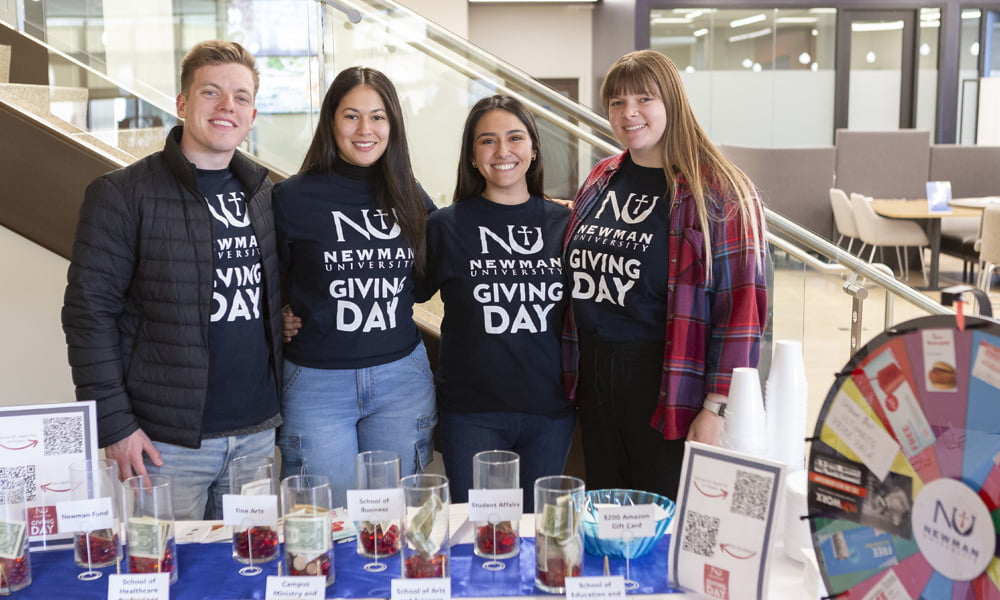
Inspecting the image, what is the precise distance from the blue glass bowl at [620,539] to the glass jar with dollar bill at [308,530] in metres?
0.42

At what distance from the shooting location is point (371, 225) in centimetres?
219

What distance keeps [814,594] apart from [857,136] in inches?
357

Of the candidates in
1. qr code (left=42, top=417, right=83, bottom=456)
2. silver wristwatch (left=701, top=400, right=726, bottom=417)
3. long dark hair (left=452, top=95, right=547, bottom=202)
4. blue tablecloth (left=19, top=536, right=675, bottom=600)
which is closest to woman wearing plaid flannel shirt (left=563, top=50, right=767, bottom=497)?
silver wristwatch (left=701, top=400, right=726, bottom=417)

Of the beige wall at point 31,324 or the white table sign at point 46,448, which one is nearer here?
the white table sign at point 46,448

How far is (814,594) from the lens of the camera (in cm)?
139

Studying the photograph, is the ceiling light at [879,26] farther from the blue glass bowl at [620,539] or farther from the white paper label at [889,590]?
the white paper label at [889,590]

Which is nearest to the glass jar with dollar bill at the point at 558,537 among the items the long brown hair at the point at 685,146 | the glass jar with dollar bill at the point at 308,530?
the glass jar with dollar bill at the point at 308,530

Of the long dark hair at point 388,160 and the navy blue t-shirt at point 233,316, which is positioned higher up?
the long dark hair at point 388,160

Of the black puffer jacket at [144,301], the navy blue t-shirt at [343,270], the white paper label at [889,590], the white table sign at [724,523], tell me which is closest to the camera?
the white paper label at [889,590]

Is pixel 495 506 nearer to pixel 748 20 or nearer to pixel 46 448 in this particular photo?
pixel 46 448

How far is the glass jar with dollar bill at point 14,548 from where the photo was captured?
4.74 ft

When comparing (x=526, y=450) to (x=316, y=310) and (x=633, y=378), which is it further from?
(x=316, y=310)

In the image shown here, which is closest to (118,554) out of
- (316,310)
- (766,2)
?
(316,310)

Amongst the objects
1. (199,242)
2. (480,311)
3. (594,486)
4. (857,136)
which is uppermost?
(857,136)
